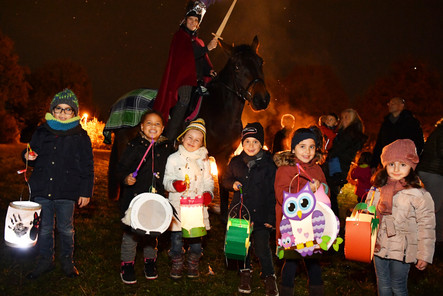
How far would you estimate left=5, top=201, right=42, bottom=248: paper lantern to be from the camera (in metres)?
4.04

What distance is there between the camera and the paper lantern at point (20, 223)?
4.04 metres

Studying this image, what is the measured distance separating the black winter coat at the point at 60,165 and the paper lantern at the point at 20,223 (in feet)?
1.78

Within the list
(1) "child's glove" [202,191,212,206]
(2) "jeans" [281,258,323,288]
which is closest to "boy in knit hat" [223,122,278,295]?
(1) "child's glove" [202,191,212,206]

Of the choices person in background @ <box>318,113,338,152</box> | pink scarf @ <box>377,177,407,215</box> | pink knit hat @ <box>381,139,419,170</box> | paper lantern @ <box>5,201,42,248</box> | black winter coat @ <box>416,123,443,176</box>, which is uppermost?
person in background @ <box>318,113,338,152</box>

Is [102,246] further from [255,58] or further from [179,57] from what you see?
[255,58]

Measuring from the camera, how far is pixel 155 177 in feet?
15.8

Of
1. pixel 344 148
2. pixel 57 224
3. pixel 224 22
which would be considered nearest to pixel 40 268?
pixel 57 224

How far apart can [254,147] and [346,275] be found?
7.95 ft

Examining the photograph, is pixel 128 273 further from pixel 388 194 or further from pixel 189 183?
pixel 388 194

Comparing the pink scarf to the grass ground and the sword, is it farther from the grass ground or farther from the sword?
the sword

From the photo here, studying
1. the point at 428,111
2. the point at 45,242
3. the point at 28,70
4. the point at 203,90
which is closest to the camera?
the point at 45,242

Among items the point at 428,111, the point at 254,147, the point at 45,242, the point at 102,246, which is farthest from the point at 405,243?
the point at 428,111

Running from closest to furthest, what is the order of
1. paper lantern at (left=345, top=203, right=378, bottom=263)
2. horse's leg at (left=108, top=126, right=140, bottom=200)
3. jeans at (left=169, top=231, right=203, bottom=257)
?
1. paper lantern at (left=345, top=203, right=378, bottom=263)
2. jeans at (left=169, top=231, right=203, bottom=257)
3. horse's leg at (left=108, top=126, right=140, bottom=200)

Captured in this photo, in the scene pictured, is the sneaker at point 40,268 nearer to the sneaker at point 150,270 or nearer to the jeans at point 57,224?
the jeans at point 57,224
